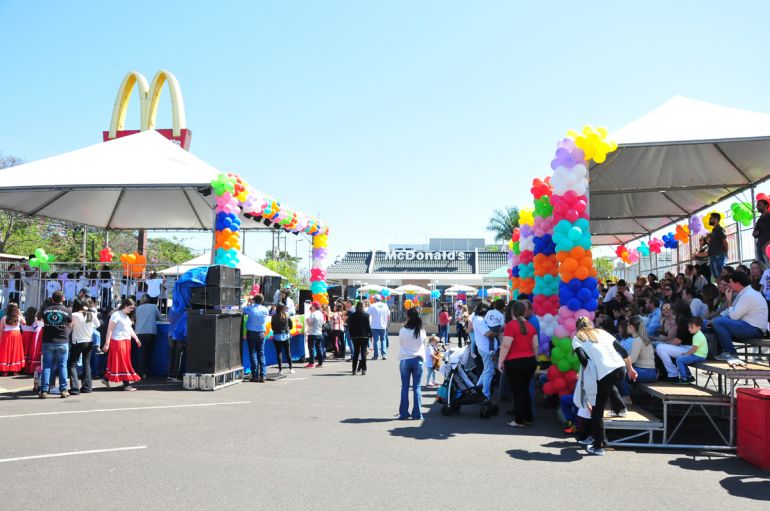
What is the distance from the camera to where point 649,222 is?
20.3 m

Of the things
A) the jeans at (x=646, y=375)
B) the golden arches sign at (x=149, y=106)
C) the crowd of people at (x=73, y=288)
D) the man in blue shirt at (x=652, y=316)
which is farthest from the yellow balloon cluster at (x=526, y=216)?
the golden arches sign at (x=149, y=106)

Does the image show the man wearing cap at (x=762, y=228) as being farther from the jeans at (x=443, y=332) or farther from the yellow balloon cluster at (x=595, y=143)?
the jeans at (x=443, y=332)

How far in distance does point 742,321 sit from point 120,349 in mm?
10511

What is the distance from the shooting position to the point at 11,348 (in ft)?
41.9

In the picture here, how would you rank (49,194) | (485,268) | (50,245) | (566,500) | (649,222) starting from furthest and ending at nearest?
(485,268)
(50,245)
(649,222)
(49,194)
(566,500)

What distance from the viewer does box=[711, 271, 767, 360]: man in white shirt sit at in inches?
329

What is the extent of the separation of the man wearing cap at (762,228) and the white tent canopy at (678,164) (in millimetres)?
999

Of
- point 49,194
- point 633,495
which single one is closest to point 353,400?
point 633,495

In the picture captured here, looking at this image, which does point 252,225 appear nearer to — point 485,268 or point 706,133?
point 706,133

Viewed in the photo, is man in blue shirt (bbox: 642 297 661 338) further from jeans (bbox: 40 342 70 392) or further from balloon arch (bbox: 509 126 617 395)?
jeans (bbox: 40 342 70 392)

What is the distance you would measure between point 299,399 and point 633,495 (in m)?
6.28

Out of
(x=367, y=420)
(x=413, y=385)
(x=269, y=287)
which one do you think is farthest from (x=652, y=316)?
(x=269, y=287)

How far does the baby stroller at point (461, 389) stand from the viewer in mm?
9359

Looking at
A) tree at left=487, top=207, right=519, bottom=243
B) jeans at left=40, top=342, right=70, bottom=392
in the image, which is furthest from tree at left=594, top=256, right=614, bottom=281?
jeans at left=40, top=342, right=70, bottom=392
